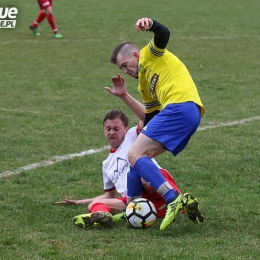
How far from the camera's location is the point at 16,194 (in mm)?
7152

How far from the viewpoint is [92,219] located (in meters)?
6.02

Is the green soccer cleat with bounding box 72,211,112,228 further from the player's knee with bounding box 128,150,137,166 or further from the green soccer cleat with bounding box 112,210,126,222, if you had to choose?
the player's knee with bounding box 128,150,137,166

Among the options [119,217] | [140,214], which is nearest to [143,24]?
[140,214]

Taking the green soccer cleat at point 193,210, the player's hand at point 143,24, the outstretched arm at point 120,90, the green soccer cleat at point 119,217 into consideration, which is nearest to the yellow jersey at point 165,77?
the player's hand at point 143,24

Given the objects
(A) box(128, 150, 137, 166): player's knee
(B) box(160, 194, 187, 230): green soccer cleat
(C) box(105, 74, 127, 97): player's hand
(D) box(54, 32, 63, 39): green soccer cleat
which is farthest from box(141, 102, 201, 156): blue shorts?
(D) box(54, 32, 63, 39): green soccer cleat

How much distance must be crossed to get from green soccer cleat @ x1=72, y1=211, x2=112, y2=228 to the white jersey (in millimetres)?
621

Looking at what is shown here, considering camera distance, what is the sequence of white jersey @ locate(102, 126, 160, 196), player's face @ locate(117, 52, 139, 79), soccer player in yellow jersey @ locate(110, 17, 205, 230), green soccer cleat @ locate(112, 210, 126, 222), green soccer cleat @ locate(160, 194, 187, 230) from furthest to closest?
white jersey @ locate(102, 126, 160, 196) → player's face @ locate(117, 52, 139, 79) → green soccer cleat @ locate(112, 210, 126, 222) → soccer player in yellow jersey @ locate(110, 17, 205, 230) → green soccer cleat @ locate(160, 194, 187, 230)

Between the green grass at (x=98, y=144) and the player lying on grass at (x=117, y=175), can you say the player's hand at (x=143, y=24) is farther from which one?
the green grass at (x=98, y=144)

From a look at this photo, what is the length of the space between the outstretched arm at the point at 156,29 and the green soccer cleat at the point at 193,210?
1.30 m

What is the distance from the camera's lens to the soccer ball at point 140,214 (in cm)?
603

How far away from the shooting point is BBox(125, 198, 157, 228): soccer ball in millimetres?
6031

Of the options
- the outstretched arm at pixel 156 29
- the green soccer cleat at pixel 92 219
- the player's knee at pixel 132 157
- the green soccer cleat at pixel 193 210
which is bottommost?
the green soccer cleat at pixel 92 219

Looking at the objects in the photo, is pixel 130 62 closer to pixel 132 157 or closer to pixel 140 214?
pixel 132 157

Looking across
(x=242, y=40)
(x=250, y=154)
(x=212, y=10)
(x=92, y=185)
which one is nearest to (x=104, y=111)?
(x=250, y=154)
